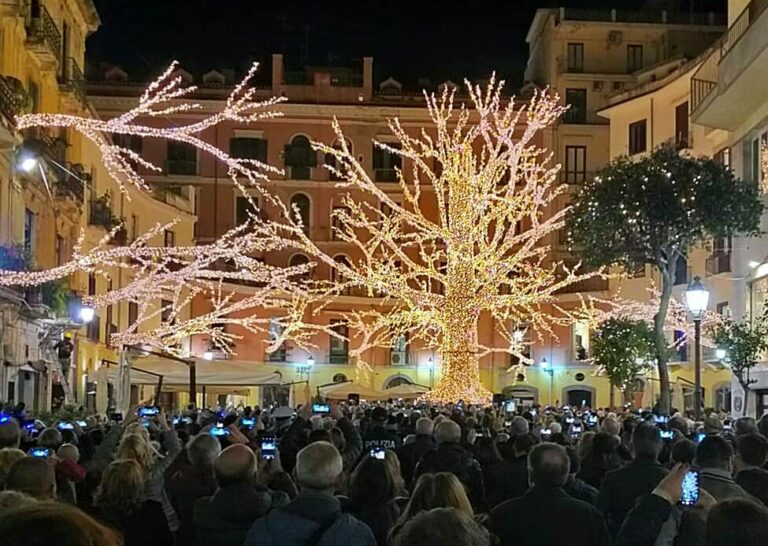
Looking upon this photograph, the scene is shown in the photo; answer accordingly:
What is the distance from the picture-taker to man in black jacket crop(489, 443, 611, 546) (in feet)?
19.1

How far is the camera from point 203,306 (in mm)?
52594

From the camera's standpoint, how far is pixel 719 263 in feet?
107

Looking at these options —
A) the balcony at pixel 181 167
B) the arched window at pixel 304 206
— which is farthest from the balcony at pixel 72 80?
the arched window at pixel 304 206

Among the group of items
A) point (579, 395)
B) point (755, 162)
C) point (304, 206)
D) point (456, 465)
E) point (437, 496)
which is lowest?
point (579, 395)

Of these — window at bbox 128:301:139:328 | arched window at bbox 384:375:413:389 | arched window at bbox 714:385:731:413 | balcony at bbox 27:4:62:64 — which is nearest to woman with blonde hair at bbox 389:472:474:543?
balcony at bbox 27:4:62:64

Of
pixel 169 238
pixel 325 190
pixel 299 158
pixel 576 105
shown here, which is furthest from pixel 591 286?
pixel 169 238

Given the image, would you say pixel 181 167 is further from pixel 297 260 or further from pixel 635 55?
pixel 635 55

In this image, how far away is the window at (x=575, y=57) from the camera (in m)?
55.0

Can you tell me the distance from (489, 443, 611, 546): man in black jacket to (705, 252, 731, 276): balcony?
2636cm

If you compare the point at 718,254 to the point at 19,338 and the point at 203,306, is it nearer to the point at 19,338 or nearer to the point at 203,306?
the point at 19,338

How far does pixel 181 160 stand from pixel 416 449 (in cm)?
4500

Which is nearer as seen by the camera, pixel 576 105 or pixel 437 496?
pixel 437 496

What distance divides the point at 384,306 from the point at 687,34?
60.5ft

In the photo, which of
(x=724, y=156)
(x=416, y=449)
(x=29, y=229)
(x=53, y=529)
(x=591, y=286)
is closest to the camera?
(x=53, y=529)
